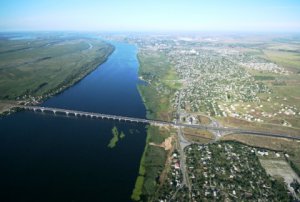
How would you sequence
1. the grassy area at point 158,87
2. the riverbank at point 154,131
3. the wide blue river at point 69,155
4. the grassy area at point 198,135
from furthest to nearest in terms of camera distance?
the grassy area at point 158,87, the grassy area at point 198,135, the riverbank at point 154,131, the wide blue river at point 69,155

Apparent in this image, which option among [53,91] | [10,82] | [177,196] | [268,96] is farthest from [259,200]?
[10,82]

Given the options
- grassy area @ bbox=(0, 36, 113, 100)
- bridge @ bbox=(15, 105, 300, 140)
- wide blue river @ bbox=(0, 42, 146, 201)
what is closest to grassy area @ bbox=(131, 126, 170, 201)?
wide blue river @ bbox=(0, 42, 146, 201)

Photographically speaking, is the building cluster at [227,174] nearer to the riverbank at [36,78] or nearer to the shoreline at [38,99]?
the shoreline at [38,99]

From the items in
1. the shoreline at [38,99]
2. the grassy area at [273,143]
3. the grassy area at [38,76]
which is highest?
the grassy area at [273,143]

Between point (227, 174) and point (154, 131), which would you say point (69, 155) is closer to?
point (154, 131)

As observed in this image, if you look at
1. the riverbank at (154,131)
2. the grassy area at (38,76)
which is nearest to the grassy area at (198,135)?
the riverbank at (154,131)

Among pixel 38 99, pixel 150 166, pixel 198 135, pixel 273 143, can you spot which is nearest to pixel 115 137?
pixel 150 166

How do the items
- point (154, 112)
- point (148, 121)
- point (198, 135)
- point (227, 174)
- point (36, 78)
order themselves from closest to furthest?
point (227, 174) < point (198, 135) < point (148, 121) < point (154, 112) < point (36, 78)

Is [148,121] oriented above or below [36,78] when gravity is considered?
above
